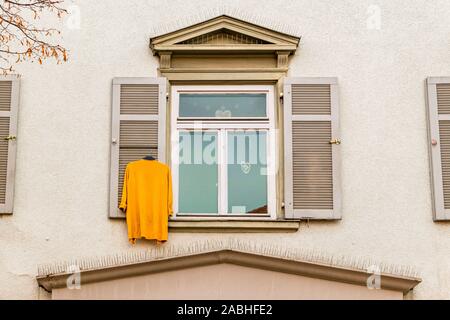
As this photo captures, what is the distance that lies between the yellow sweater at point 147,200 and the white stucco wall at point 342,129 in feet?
0.68

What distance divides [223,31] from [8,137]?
256cm

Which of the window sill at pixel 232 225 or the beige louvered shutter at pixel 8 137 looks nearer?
the window sill at pixel 232 225

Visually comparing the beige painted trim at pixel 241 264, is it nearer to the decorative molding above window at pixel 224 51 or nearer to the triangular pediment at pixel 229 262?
the triangular pediment at pixel 229 262

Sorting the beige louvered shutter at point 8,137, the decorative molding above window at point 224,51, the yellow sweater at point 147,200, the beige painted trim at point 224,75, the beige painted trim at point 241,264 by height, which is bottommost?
the beige painted trim at point 241,264

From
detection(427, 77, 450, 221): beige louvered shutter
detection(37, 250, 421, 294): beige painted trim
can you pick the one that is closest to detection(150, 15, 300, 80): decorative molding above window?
detection(427, 77, 450, 221): beige louvered shutter

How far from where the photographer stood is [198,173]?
8.84 meters

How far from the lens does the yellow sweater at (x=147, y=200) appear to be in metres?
8.37

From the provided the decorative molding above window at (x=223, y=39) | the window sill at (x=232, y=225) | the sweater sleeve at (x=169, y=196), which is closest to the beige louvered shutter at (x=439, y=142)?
the window sill at (x=232, y=225)

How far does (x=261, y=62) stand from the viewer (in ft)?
29.7

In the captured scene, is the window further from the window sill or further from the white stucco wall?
the white stucco wall

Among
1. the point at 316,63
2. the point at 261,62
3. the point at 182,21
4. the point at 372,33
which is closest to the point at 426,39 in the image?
the point at 372,33

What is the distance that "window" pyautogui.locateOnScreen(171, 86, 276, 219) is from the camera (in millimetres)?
8750

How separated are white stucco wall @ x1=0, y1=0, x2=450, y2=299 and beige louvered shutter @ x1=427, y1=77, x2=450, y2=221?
0.34ft

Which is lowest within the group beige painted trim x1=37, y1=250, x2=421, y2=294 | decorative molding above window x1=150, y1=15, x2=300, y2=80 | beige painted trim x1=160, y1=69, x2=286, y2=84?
beige painted trim x1=37, y1=250, x2=421, y2=294
